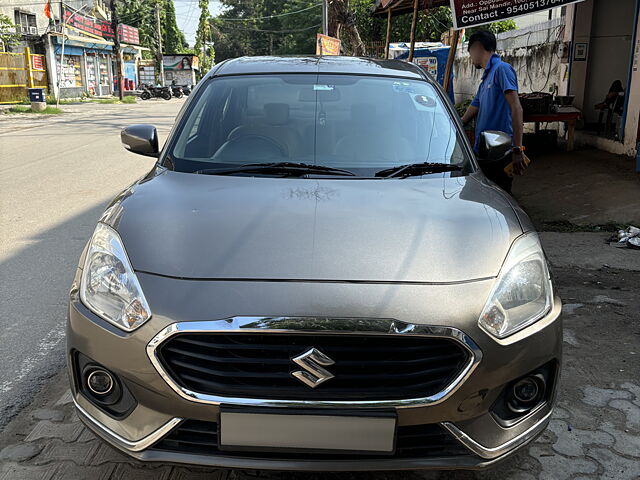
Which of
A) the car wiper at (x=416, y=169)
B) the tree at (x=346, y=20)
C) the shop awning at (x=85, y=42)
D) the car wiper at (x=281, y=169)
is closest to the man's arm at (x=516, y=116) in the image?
the car wiper at (x=416, y=169)

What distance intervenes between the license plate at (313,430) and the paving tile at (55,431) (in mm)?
1125

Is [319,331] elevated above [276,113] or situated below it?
below

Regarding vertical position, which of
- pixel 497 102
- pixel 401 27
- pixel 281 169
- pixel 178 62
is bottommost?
pixel 281 169

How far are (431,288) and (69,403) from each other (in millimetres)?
1894

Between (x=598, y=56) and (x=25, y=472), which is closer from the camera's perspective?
(x=25, y=472)

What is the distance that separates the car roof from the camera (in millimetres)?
3557

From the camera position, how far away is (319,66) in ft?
11.9

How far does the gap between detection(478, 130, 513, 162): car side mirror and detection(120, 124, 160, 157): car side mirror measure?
1.80 metres

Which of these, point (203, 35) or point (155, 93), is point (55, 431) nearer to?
point (155, 93)

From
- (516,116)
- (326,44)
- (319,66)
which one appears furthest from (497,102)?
(326,44)

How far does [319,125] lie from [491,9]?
5.39 m

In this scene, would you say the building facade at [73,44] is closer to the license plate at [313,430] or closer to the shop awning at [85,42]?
the shop awning at [85,42]

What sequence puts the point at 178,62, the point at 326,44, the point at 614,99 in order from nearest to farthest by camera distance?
the point at 614,99 < the point at 326,44 < the point at 178,62

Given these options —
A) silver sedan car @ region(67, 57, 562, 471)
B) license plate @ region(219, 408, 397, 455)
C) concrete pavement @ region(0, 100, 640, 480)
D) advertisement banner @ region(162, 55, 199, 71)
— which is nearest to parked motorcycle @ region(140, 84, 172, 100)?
advertisement banner @ region(162, 55, 199, 71)
